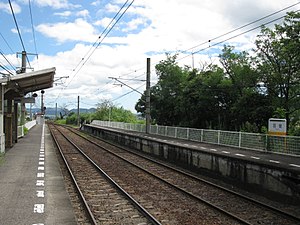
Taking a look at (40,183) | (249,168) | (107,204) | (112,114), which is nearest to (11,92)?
(40,183)

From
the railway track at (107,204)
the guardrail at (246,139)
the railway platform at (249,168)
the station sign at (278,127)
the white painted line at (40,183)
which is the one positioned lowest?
the railway track at (107,204)

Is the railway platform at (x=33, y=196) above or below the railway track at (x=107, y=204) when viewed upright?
above

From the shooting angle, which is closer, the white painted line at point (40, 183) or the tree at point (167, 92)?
the white painted line at point (40, 183)

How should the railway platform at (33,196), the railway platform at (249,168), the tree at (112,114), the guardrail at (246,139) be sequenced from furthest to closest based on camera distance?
the tree at (112,114)
the guardrail at (246,139)
the railway platform at (249,168)
the railway platform at (33,196)

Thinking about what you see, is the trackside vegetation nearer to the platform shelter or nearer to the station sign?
the station sign

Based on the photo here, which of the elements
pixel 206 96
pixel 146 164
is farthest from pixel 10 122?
pixel 206 96

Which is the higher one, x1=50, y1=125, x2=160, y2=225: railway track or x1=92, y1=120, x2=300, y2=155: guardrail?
x1=92, y1=120, x2=300, y2=155: guardrail

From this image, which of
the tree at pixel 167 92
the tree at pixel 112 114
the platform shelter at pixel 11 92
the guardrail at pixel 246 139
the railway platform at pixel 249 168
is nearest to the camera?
the railway platform at pixel 249 168

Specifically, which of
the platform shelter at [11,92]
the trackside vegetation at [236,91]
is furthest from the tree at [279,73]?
the platform shelter at [11,92]

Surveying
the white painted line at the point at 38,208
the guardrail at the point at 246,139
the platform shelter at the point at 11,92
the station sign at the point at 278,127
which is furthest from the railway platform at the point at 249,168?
the platform shelter at the point at 11,92

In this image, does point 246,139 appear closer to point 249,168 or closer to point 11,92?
point 249,168

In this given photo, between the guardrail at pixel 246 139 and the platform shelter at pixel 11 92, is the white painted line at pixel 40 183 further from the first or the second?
the guardrail at pixel 246 139

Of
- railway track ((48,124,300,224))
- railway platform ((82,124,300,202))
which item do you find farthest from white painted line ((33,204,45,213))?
railway platform ((82,124,300,202))

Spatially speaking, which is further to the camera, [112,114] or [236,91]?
[112,114]
